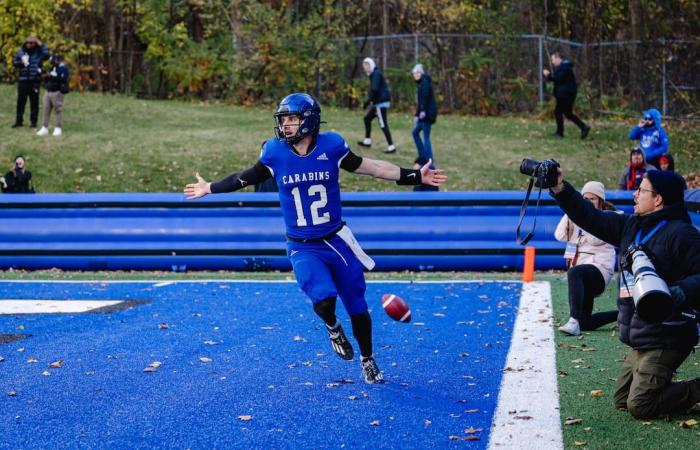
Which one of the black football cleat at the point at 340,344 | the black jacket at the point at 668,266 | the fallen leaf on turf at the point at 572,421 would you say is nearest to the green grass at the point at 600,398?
the fallen leaf on turf at the point at 572,421

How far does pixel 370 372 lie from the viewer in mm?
7609

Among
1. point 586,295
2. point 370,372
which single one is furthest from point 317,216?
point 586,295

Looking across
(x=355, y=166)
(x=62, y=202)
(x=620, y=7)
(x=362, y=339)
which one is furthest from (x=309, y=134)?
(x=620, y=7)

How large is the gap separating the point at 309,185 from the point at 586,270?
341 centimetres

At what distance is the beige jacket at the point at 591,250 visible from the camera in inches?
397

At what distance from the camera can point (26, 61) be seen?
2391 centimetres

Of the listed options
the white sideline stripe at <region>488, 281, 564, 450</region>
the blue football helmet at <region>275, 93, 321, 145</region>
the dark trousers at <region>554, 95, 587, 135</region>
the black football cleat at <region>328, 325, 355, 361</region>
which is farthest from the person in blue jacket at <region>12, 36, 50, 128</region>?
the black football cleat at <region>328, 325, 355, 361</region>

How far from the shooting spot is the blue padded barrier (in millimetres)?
14461

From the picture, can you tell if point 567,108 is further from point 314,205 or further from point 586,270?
point 314,205

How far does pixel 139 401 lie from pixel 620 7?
107 ft

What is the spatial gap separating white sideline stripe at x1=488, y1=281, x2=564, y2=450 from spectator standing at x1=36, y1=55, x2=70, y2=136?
51.8 feet

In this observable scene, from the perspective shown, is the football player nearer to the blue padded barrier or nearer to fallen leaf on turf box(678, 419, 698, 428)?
fallen leaf on turf box(678, 419, 698, 428)

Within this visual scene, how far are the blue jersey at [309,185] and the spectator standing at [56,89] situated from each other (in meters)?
17.2

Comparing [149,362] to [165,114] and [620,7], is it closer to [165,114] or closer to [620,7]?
[165,114]
